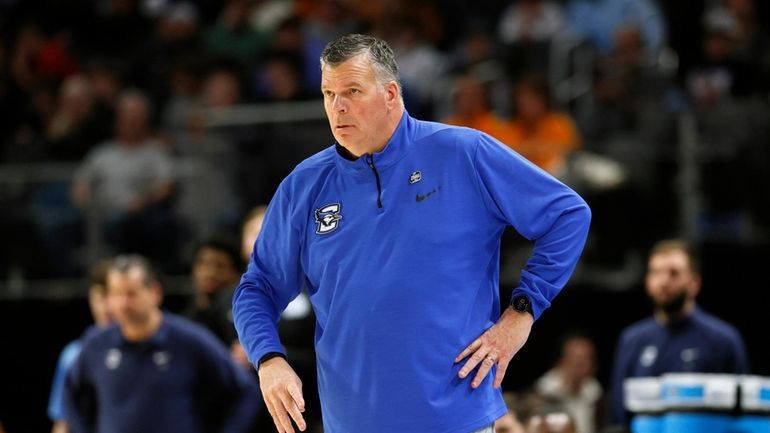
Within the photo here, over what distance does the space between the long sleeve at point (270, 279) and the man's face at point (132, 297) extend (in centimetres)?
306

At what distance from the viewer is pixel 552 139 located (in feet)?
31.4

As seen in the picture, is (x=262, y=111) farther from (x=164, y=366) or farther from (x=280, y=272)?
(x=280, y=272)

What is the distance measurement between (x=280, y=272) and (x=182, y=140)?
6620 millimetres

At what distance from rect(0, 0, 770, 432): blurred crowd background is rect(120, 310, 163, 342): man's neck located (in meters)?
2.10

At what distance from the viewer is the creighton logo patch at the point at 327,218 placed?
3938mm

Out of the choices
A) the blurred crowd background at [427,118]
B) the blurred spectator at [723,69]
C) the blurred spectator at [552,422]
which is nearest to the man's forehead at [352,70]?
the blurred spectator at [552,422]

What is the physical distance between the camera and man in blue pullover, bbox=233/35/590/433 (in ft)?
12.3

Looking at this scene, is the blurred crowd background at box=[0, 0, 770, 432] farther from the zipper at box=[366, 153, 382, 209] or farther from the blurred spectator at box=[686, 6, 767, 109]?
the zipper at box=[366, 153, 382, 209]

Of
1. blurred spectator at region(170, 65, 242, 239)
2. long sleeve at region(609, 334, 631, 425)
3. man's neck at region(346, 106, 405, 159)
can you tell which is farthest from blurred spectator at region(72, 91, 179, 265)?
man's neck at region(346, 106, 405, 159)

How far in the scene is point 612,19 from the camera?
453 inches

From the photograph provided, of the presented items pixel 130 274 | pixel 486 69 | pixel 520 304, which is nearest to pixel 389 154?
pixel 520 304

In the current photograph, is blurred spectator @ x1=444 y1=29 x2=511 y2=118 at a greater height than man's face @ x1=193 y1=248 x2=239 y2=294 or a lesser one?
greater

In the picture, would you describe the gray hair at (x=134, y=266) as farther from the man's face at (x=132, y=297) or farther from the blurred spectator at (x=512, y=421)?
the blurred spectator at (x=512, y=421)

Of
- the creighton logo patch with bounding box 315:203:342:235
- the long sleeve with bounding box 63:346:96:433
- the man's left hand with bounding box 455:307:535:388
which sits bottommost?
the long sleeve with bounding box 63:346:96:433
